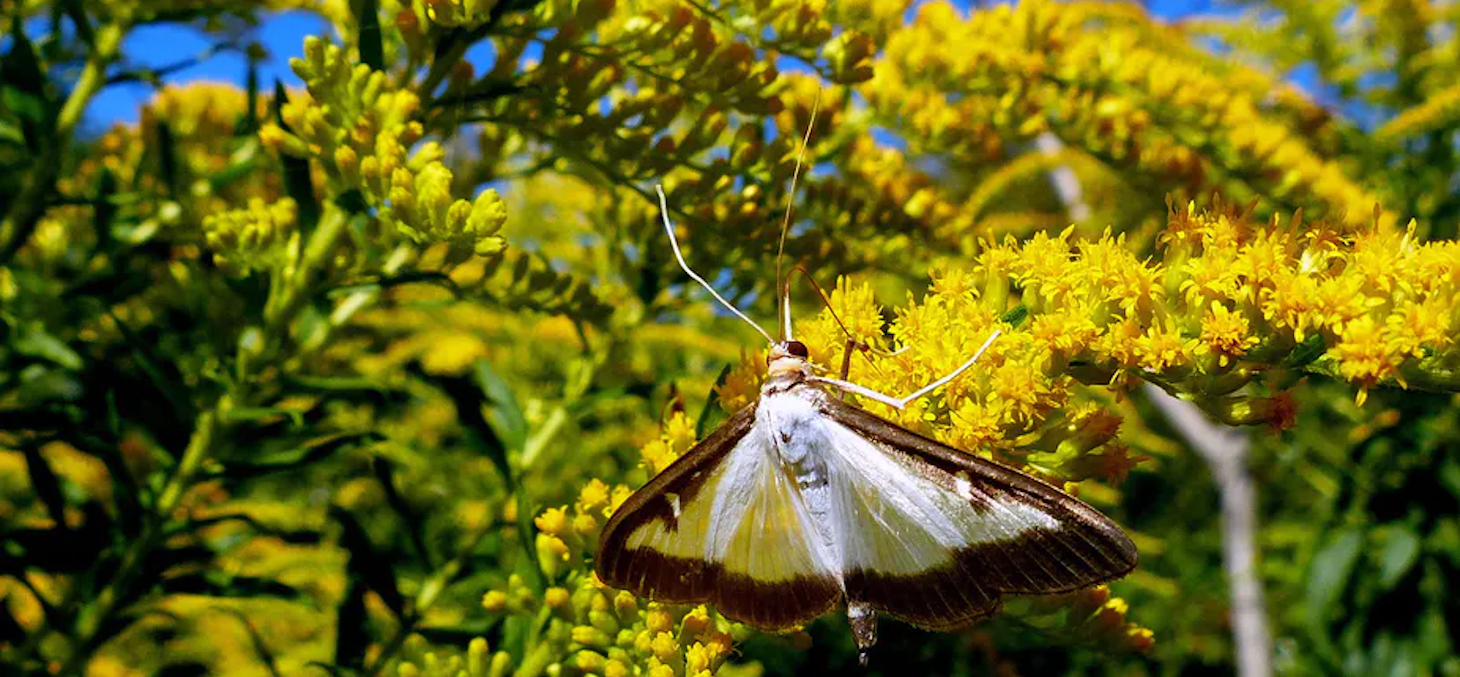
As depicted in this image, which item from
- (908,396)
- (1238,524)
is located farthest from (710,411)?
(1238,524)

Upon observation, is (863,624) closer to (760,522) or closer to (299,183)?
(760,522)

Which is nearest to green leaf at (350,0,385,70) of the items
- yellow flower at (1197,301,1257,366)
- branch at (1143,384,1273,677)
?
yellow flower at (1197,301,1257,366)

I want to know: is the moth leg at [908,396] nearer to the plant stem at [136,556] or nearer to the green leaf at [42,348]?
the plant stem at [136,556]

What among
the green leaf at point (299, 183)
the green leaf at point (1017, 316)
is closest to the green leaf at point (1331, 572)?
the green leaf at point (1017, 316)

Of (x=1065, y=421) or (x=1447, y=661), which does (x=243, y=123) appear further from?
(x=1447, y=661)

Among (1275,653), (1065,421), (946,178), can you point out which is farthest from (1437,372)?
(946,178)

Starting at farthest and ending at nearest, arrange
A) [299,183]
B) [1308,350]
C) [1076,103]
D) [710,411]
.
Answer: [1076,103] < [299,183] < [710,411] < [1308,350]

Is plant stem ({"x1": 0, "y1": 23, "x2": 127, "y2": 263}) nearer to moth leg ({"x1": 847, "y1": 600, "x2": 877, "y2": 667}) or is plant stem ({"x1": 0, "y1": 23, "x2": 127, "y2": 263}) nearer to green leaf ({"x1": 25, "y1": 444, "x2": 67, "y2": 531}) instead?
green leaf ({"x1": 25, "y1": 444, "x2": 67, "y2": 531})
